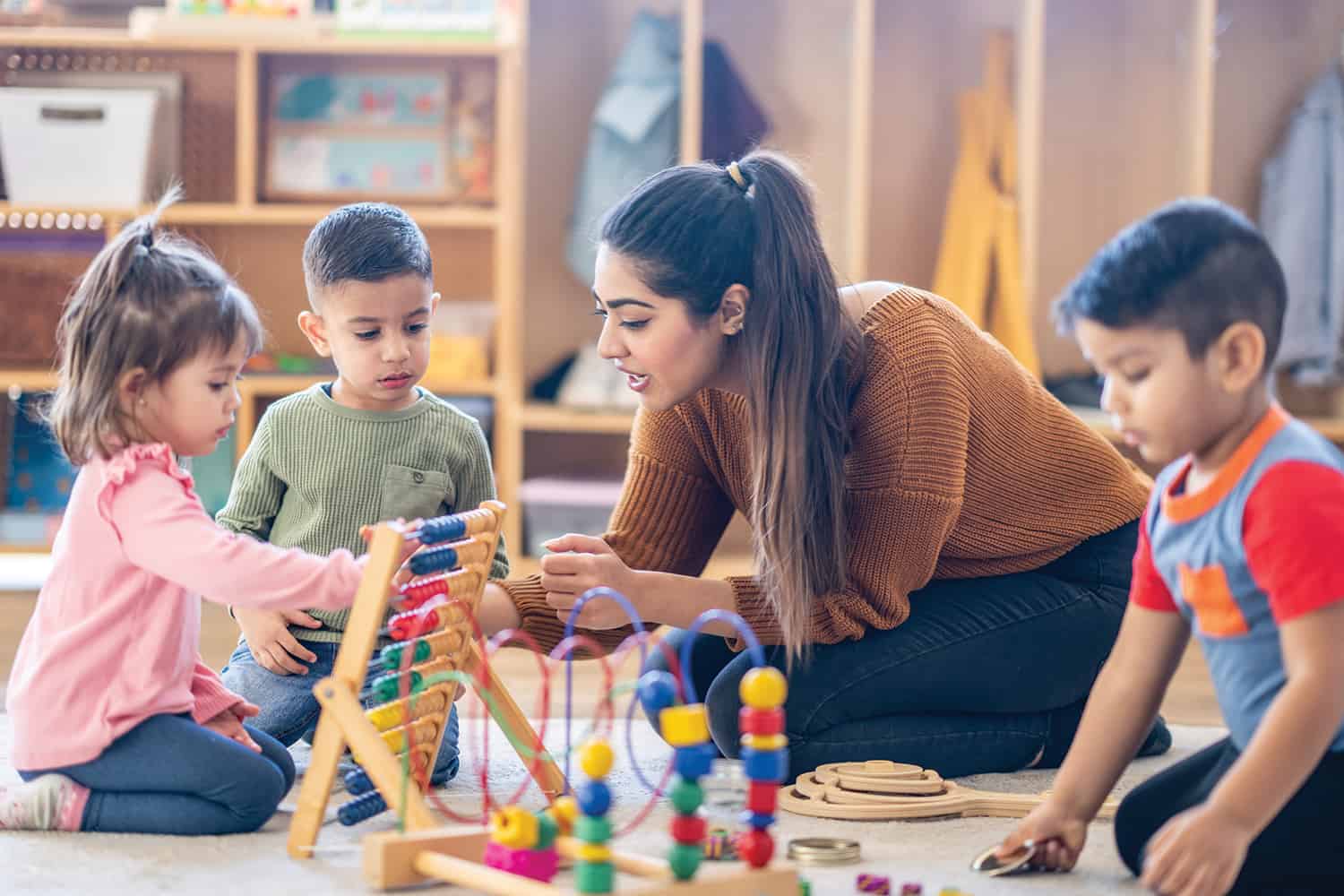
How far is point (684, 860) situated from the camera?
1212mm

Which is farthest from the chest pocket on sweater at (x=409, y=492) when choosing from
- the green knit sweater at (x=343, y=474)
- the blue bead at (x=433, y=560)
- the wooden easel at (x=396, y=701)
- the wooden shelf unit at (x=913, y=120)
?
the wooden shelf unit at (x=913, y=120)

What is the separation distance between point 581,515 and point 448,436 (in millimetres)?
1472

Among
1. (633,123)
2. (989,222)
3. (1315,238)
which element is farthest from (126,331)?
(1315,238)

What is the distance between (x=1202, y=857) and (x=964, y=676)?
0.66 m

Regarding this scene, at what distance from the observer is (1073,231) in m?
3.68

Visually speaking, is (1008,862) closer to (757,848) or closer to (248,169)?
(757,848)

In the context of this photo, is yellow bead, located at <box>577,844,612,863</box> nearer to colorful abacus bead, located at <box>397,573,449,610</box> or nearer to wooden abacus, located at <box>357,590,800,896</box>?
wooden abacus, located at <box>357,590,800,896</box>

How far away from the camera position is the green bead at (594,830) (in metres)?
1.18

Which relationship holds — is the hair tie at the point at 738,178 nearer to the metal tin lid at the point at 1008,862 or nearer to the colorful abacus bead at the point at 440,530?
the colorful abacus bead at the point at 440,530

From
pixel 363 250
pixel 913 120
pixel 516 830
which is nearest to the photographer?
pixel 516 830

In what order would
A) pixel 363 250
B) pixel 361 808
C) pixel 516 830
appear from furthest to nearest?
pixel 363 250, pixel 361 808, pixel 516 830

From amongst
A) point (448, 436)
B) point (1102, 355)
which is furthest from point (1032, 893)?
point (448, 436)

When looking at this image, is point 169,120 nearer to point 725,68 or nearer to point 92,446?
point 725,68

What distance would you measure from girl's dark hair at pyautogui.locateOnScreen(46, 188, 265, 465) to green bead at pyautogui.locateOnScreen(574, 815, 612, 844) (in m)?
0.64
